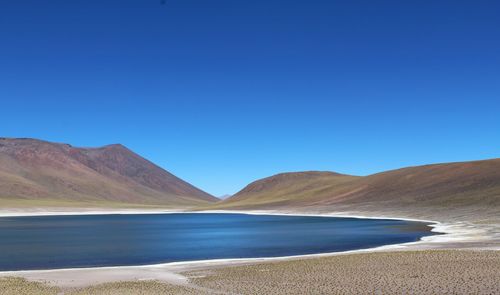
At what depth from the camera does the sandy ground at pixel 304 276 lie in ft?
86.8

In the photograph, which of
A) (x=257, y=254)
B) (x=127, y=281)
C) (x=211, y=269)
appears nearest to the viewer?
(x=127, y=281)

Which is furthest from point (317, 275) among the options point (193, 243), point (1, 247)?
point (1, 247)

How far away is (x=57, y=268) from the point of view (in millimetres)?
39500

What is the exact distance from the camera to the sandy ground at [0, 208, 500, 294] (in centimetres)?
2647

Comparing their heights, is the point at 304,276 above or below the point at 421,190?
below

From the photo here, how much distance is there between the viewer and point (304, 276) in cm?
3066

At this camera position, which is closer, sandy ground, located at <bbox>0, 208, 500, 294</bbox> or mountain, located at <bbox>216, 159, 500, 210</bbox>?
sandy ground, located at <bbox>0, 208, 500, 294</bbox>

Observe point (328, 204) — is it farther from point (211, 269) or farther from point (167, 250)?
point (211, 269)

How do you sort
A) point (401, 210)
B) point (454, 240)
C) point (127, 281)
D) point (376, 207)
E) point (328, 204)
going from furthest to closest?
point (328, 204) → point (376, 207) → point (401, 210) → point (454, 240) → point (127, 281)

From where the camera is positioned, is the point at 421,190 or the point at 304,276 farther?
the point at 421,190

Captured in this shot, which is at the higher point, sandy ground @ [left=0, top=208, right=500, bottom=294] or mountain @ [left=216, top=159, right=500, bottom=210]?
mountain @ [left=216, top=159, right=500, bottom=210]

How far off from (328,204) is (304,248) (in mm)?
108196

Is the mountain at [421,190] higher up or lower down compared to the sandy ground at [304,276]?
higher up

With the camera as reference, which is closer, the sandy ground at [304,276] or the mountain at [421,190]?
the sandy ground at [304,276]
